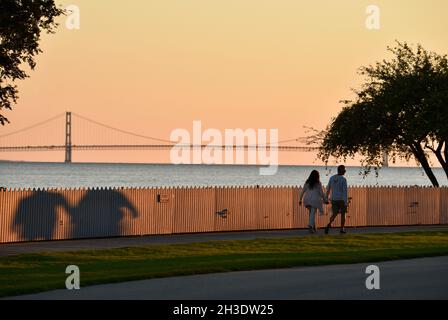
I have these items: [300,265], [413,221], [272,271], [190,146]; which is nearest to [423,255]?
[300,265]

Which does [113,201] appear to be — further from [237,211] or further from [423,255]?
[423,255]

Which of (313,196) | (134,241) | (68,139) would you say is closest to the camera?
(134,241)

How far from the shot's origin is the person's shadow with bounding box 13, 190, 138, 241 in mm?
25422

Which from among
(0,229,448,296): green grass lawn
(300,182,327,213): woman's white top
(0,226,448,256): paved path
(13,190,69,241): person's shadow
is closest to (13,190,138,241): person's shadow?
(13,190,69,241): person's shadow

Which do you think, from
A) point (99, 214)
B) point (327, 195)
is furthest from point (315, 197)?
point (99, 214)

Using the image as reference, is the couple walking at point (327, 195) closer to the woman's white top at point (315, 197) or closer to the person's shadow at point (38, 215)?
the woman's white top at point (315, 197)

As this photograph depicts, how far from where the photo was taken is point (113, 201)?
27.3 m

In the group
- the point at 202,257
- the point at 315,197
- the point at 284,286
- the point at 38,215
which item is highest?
the point at 315,197

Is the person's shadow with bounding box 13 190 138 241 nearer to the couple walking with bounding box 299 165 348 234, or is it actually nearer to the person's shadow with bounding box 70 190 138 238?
the person's shadow with bounding box 70 190 138 238

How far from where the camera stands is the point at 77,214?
26.4 meters

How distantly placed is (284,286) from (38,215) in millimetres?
11899

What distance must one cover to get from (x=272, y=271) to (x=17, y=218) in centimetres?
978

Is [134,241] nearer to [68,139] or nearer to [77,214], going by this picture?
[77,214]

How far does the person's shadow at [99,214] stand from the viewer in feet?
86.6
